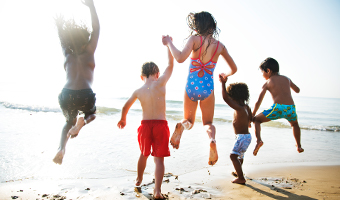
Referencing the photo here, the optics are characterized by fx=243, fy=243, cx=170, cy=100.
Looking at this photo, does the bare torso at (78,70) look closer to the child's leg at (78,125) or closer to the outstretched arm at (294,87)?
the child's leg at (78,125)

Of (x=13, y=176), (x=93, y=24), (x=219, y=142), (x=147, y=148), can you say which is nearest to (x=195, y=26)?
(x=93, y=24)

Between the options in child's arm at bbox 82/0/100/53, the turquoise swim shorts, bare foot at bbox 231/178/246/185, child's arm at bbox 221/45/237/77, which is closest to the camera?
child's arm at bbox 82/0/100/53

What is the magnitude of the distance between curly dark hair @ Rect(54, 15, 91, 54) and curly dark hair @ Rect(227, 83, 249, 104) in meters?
2.38

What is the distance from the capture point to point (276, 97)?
4371mm

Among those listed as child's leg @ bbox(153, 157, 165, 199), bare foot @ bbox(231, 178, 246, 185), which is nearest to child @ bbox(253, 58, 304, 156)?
bare foot @ bbox(231, 178, 246, 185)

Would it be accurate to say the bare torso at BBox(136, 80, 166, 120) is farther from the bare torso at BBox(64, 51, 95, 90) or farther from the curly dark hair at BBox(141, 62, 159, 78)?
the bare torso at BBox(64, 51, 95, 90)

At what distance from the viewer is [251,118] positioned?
4.26m

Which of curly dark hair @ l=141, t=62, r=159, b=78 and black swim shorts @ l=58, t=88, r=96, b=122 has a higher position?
curly dark hair @ l=141, t=62, r=159, b=78


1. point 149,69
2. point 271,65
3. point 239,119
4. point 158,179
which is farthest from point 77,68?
point 271,65

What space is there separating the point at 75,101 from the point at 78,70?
40 centimetres

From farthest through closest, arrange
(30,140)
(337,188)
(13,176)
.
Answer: (30,140) → (13,176) → (337,188)

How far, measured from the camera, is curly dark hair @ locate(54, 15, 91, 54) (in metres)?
3.12

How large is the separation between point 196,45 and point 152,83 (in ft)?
2.61

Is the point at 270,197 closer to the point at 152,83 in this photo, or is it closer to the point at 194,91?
the point at 194,91
